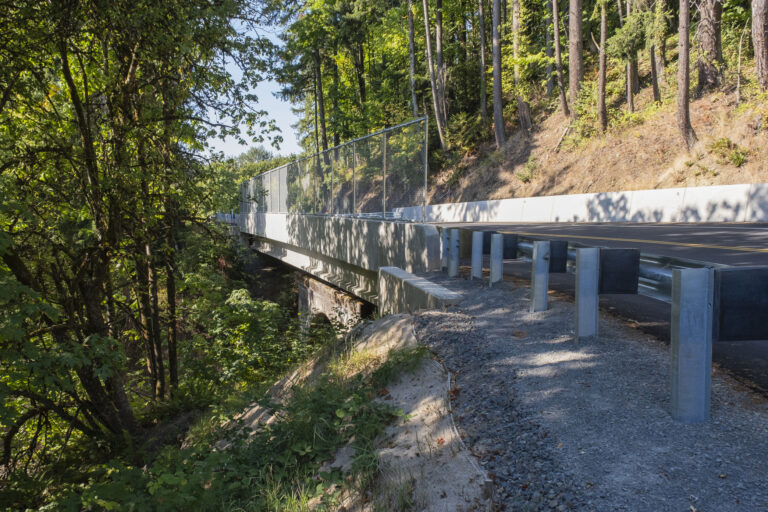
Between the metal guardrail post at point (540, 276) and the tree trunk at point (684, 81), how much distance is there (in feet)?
55.2

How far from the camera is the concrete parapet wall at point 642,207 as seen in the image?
13.6 m

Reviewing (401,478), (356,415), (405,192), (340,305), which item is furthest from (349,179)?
(401,478)

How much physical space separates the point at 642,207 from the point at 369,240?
439 inches

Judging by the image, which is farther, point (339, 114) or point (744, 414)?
point (339, 114)

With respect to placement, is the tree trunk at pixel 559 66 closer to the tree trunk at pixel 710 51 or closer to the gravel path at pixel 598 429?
the tree trunk at pixel 710 51

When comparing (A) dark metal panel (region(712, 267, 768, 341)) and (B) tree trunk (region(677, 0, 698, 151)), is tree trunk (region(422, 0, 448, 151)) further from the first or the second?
(A) dark metal panel (region(712, 267, 768, 341))

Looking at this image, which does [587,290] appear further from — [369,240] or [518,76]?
[518,76]

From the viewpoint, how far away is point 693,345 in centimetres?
273

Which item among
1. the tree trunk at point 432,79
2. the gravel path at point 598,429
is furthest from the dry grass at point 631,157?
the gravel path at point 598,429

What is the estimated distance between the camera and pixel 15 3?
21.3 ft

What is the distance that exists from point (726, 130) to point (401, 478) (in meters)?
20.0

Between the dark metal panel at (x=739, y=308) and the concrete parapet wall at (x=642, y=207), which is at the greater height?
the concrete parapet wall at (x=642, y=207)

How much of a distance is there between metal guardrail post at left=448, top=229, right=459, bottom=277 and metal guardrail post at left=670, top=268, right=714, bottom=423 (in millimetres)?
4888

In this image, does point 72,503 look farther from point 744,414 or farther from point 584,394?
point 744,414
